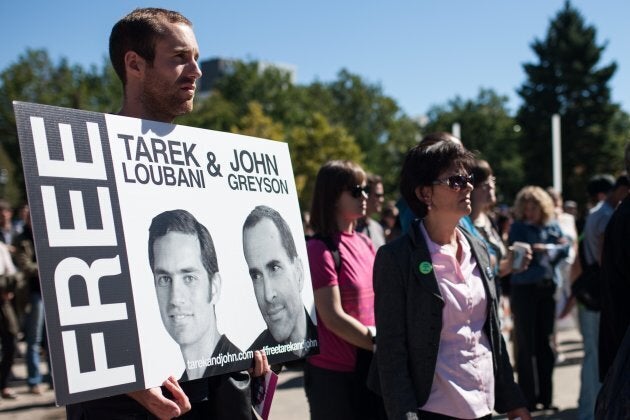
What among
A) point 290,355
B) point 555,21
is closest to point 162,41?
point 290,355

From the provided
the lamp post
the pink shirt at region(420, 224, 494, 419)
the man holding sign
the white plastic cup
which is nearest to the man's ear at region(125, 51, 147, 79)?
the man holding sign

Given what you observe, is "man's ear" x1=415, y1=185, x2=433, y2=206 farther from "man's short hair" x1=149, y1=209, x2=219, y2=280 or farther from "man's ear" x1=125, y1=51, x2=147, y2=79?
→ "man's ear" x1=125, y1=51, x2=147, y2=79

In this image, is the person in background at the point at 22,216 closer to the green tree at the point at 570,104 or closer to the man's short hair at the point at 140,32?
the man's short hair at the point at 140,32

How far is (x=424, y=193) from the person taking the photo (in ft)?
10.2

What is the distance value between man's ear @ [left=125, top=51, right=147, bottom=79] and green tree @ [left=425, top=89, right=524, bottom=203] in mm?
65613

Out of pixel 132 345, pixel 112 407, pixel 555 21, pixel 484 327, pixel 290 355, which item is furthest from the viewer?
pixel 555 21

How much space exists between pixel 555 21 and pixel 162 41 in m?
57.8

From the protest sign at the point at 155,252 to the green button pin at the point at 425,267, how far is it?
21.4 inches

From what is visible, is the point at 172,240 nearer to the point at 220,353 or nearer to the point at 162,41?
the point at 220,353

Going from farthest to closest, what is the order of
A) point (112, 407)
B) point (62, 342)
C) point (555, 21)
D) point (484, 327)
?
point (555, 21)
point (484, 327)
point (112, 407)
point (62, 342)

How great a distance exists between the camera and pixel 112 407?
2.05m

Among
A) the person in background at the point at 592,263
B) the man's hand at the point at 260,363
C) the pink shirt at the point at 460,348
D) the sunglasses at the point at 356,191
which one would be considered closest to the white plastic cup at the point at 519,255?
the person in background at the point at 592,263

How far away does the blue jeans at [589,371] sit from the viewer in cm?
568

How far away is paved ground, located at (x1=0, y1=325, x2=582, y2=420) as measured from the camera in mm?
6813
